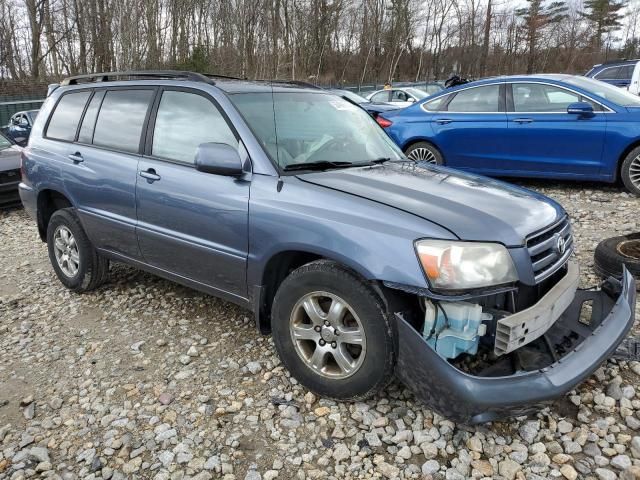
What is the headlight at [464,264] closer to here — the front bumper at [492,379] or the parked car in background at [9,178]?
the front bumper at [492,379]

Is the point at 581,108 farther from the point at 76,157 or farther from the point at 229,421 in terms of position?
the point at 229,421

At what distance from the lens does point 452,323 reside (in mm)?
2449

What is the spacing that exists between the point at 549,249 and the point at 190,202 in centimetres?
213

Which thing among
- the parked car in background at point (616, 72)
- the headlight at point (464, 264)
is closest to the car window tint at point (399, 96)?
the parked car in background at point (616, 72)

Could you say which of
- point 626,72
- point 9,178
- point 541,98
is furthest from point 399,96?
point 9,178

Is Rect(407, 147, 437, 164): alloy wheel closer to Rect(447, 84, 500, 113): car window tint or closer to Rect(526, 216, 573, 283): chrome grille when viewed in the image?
Rect(447, 84, 500, 113): car window tint

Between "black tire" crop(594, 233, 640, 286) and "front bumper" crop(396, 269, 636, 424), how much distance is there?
1569 millimetres

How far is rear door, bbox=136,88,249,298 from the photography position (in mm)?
3207

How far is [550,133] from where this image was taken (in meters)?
6.96

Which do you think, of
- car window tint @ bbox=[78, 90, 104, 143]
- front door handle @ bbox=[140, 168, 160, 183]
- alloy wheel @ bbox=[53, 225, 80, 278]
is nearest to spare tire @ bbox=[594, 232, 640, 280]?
front door handle @ bbox=[140, 168, 160, 183]

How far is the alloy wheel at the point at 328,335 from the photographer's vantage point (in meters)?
2.75

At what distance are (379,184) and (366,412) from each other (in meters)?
1.26

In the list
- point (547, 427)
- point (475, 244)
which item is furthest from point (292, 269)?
point (547, 427)

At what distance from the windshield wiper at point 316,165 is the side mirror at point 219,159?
0.97 ft
